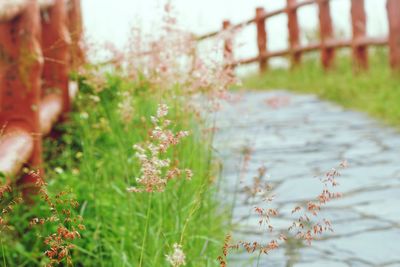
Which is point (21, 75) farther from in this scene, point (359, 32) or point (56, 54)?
point (359, 32)

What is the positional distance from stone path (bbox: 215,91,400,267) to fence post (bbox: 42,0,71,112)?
3.58 ft

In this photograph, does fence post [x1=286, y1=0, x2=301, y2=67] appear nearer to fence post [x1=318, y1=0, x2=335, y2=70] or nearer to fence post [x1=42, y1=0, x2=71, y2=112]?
fence post [x1=318, y1=0, x2=335, y2=70]

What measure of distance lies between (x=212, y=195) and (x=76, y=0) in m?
3.42

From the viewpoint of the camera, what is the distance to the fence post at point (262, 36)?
14.1 m

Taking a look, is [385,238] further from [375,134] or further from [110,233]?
[375,134]

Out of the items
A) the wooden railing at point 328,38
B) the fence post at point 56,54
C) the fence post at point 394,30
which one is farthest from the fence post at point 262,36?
the fence post at point 56,54

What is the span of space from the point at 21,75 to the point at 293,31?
993 cm

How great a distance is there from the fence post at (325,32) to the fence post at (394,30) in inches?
112

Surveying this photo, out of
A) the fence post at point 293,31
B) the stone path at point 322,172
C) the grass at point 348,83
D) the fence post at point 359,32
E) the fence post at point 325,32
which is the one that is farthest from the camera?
the fence post at point 293,31

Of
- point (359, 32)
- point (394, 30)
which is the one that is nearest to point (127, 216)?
point (394, 30)

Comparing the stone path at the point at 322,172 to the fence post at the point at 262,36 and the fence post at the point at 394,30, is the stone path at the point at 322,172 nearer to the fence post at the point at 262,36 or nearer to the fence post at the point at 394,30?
the fence post at the point at 394,30

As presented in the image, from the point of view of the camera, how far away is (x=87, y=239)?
3131mm

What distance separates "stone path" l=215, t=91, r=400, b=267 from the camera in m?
3.20

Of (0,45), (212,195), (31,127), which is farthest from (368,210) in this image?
(0,45)
